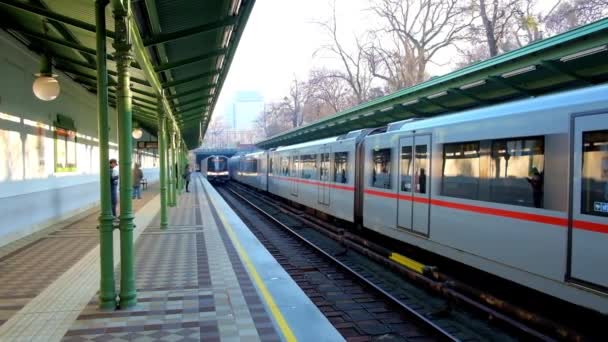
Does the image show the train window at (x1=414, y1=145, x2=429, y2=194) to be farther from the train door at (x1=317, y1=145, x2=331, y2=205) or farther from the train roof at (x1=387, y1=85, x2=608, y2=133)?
the train door at (x1=317, y1=145, x2=331, y2=205)

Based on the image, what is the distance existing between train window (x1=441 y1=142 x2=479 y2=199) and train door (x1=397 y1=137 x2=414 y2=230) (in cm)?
115

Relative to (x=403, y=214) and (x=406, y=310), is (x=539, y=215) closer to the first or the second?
(x=406, y=310)

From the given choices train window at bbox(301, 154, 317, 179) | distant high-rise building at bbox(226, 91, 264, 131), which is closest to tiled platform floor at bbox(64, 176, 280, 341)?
train window at bbox(301, 154, 317, 179)

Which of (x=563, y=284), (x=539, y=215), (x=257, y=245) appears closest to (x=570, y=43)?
(x=539, y=215)

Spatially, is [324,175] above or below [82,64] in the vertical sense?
below

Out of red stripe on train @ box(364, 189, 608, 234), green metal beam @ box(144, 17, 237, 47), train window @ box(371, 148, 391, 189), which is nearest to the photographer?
red stripe on train @ box(364, 189, 608, 234)

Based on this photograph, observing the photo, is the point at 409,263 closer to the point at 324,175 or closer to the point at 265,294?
the point at 265,294

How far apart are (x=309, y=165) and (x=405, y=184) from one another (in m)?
7.75

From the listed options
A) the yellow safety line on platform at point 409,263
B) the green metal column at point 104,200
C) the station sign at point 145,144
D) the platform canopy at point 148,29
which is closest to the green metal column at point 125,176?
the green metal column at point 104,200

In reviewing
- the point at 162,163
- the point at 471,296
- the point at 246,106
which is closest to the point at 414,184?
the point at 471,296

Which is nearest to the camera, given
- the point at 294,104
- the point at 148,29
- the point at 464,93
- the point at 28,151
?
the point at 148,29

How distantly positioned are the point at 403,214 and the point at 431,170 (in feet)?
4.34

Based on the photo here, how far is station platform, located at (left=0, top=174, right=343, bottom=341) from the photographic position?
4.96 m

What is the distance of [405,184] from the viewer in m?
9.28
